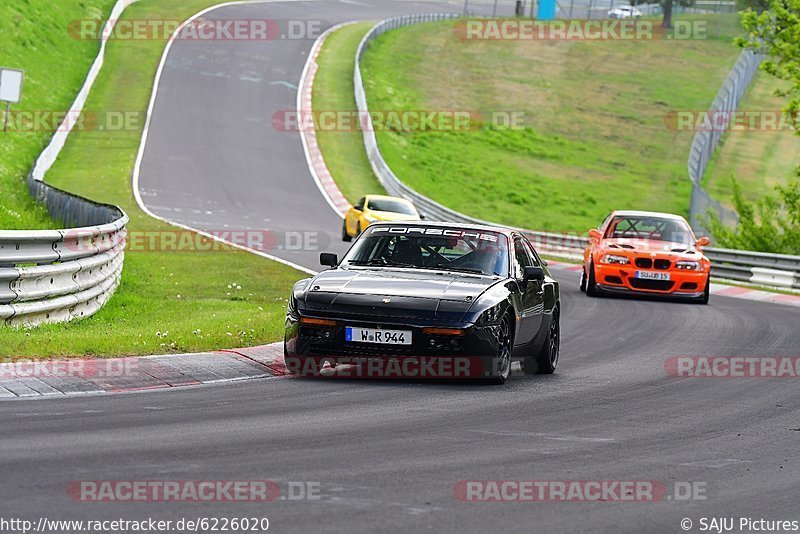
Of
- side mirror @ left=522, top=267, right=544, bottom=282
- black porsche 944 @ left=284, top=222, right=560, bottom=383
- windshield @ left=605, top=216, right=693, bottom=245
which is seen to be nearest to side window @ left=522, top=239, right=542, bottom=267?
black porsche 944 @ left=284, top=222, right=560, bottom=383

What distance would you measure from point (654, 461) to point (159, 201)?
3101cm

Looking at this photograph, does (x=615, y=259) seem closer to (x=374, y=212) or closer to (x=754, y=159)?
(x=374, y=212)

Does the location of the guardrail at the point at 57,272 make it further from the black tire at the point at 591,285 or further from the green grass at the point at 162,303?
the black tire at the point at 591,285

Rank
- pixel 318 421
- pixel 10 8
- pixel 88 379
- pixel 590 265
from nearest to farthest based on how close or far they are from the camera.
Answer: pixel 318 421
pixel 88 379
pixel 590 265
pixel 10 8

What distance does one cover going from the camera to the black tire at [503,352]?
11.2 meters

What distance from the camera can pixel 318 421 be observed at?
8750 mm

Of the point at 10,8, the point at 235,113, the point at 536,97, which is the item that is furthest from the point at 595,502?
the point at 536,97

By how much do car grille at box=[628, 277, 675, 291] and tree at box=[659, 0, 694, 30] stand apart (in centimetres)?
7690

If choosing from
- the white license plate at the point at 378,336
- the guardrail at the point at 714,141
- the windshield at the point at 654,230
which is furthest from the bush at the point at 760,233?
the white license plate at the point at 378,336

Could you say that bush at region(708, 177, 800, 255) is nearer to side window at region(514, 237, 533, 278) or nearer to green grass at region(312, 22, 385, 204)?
green grass at region(312, 22, 385, 204)

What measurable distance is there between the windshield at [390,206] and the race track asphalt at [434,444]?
60.6ft

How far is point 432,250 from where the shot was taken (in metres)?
12.1

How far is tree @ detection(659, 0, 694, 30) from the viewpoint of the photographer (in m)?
96.2

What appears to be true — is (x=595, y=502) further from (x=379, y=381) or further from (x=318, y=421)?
(x=379, y=381)
